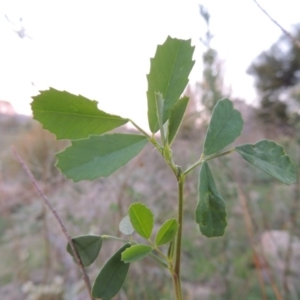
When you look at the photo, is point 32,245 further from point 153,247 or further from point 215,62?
point 153,247

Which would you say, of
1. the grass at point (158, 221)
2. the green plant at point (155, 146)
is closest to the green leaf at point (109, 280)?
the green plant at point (155, 146)

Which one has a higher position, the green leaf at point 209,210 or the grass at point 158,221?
the green leaf at point 209,210

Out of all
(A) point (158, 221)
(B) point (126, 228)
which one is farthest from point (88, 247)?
(A) point (158, 221)

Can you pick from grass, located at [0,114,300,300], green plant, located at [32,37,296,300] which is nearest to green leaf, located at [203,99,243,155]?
green plant, located at [32,37,296,300]

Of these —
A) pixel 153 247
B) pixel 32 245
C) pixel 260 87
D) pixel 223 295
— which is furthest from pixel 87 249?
pixel 260 87

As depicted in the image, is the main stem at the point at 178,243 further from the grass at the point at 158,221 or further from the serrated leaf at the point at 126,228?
the grass at the point at 158,221

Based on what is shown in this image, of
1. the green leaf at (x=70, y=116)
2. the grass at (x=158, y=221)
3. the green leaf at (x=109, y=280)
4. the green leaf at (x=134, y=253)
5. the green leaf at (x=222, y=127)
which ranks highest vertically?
the green leaf at (x=70, y=116)
